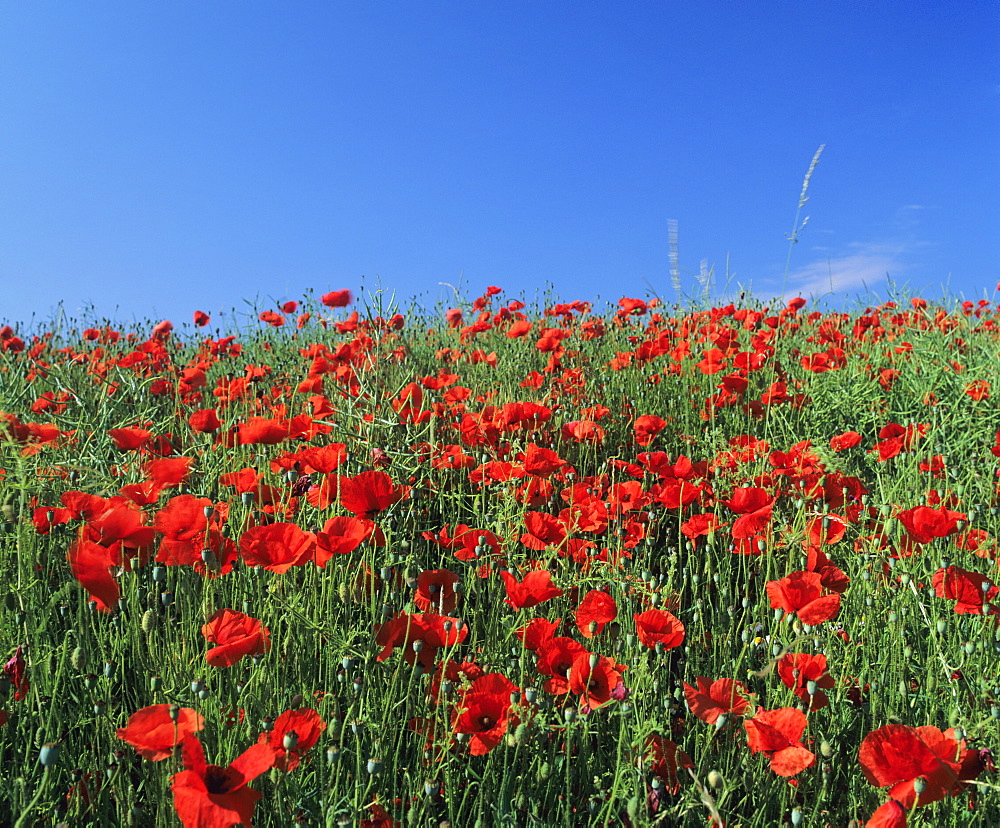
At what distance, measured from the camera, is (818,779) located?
1383mm

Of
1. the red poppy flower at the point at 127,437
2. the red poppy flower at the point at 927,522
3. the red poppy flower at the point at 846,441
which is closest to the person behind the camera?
the red poppy flower at the point at 927,522

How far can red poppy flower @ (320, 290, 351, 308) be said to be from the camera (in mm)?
4414

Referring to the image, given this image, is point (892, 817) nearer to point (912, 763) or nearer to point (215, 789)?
point (912, 763)

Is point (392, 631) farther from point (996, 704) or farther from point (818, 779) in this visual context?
point (996, 704)

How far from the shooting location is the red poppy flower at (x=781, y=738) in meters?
1.14

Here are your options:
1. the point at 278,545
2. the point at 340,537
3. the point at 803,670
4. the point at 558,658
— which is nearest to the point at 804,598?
the point at 803,670

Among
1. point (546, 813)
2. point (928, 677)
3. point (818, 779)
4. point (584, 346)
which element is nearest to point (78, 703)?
point (546, 813)

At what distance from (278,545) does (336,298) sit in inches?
133

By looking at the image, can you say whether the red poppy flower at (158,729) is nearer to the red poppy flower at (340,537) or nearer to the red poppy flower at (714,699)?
the red poppy flower at (340,537)

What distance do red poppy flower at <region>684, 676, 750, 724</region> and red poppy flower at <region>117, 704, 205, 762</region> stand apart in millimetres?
807

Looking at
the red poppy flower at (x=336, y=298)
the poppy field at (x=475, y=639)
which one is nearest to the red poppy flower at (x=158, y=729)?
the poppy field at (x=475, y=639)

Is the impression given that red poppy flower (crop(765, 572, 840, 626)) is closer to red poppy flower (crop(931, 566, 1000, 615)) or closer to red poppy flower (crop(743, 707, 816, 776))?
red poppy flower (crop(743, 707, 816, 776))

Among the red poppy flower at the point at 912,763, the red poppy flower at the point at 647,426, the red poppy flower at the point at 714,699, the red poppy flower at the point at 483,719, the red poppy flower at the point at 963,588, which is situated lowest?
the red poppy flower at the point at 912,763

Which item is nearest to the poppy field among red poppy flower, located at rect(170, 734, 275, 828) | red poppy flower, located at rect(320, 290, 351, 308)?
red poppy flower, located at rect(170, 734, 275, 828)
